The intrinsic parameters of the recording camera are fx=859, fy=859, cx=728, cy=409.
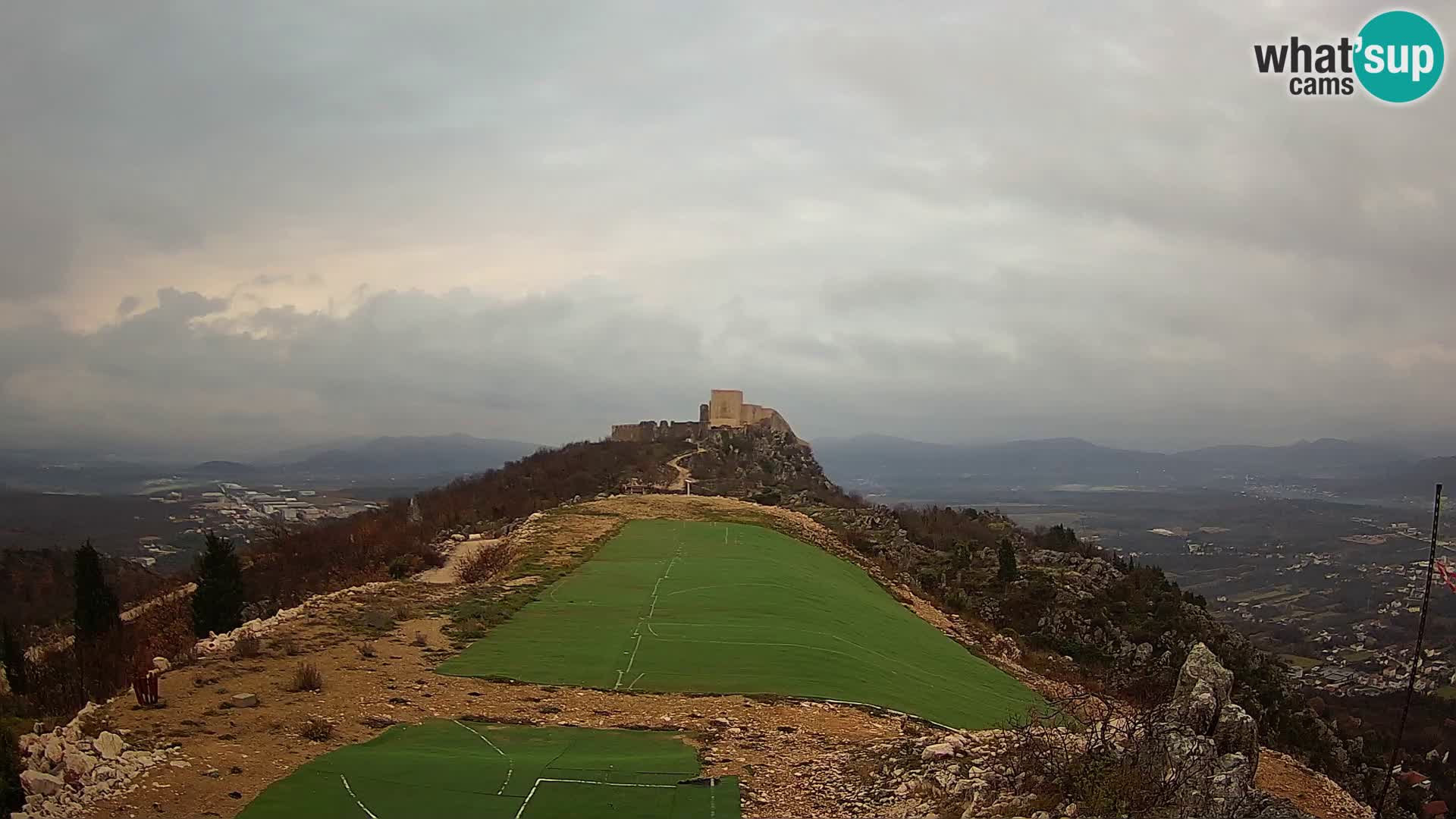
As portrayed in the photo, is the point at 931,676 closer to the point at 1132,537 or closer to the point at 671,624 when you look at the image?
the point at 671,624

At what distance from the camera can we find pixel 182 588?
103 ft

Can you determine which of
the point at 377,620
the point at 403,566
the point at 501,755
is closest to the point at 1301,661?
the point at 403,566

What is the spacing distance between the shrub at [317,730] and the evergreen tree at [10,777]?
2509 mm

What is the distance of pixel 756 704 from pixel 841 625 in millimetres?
6057

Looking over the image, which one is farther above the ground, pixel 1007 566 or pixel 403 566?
pixel 403 566

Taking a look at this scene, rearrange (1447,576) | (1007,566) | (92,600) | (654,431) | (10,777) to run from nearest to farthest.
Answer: (1447,576), (10,777), (92,600), (1007,566), (654,431)

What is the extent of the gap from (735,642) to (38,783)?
33.3 feet

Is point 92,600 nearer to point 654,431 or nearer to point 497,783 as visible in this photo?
point 497,783


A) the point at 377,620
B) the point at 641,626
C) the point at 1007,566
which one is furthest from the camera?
the point at 1007,566

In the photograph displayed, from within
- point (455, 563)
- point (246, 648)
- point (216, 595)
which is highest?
point (246, 648)

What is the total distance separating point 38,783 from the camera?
23.9 feet

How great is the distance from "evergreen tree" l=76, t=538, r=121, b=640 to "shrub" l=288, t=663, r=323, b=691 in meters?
16.4

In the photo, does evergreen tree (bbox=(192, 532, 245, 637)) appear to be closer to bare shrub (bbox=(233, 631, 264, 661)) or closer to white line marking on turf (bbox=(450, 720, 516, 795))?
bare shrub (bbox=(233, 631, 264, 661))

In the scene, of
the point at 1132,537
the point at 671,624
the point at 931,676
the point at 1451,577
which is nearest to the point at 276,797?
the point at 671,624
